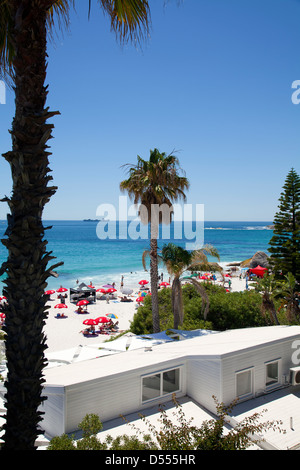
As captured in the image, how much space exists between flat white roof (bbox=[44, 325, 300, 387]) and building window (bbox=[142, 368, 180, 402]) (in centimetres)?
38

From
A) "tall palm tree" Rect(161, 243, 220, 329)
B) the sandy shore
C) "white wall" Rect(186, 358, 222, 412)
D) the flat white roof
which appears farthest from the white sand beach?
"white wall" Rect(186, 358, 222, 412)

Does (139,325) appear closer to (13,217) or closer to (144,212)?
(144,212)

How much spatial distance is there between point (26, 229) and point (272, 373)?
8.16 m

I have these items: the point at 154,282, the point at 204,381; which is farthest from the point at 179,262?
the point at 204,381

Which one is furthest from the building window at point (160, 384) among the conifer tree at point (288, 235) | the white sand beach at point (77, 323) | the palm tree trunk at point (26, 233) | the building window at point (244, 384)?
the conifer tree at point (288, 235)

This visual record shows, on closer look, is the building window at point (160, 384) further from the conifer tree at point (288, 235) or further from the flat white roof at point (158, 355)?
the conifer tree at point (288, 235)

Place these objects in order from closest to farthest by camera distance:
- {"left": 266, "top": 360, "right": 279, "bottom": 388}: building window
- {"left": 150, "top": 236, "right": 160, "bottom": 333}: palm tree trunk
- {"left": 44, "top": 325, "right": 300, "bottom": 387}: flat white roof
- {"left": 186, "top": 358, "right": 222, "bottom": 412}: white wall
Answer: {"left": 44, "top": 325, "right": 300, "bottom": 387}: flat white roof
{"left": 186, "top": 358, "right": 222, "bottom": 412}: white wall
{"left": 266, "top": 360, "right": 279, "bottom": 388}: building window
{"left": 150, "top": 236, "right": 160, "bottom": 333}: palm tree trunk

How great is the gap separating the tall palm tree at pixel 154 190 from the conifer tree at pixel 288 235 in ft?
35.4

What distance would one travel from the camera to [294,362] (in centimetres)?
905

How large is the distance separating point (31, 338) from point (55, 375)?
4.53 m

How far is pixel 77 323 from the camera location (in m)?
23.6

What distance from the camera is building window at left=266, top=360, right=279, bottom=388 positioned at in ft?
28.6

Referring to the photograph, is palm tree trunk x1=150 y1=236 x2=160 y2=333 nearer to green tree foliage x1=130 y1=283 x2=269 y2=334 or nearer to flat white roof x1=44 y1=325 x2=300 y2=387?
green tree foliage x1=130 y1=283 x2=269 y2=334
